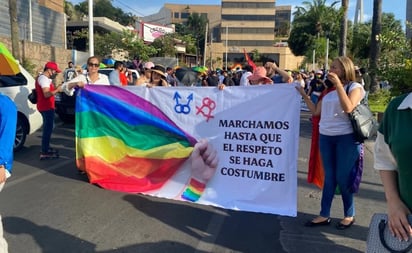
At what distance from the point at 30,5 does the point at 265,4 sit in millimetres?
103581

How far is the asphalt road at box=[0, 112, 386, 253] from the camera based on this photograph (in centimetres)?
401

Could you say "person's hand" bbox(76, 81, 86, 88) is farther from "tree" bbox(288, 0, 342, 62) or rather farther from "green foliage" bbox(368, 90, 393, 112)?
"tree" bbox(288, 0, 342, 62)

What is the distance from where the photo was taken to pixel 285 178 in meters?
4.50

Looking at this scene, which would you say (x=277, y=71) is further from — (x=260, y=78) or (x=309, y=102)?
(x=309, y=102)

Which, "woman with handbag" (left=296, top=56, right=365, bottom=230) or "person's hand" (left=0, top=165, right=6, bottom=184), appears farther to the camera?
"woman with handbag" (left=296, top=56, right=365, bottom=230)

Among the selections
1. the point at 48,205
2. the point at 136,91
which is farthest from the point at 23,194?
the point at 136,91

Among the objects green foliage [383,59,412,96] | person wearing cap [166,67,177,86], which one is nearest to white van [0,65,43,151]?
person wearing cap [166,67,177,86]

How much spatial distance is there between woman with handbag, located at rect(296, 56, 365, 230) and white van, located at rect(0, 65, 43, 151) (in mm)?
6021

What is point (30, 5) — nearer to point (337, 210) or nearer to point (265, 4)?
point (337, 210)

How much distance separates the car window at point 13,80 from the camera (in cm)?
825

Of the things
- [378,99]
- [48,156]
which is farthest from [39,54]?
[378,99]

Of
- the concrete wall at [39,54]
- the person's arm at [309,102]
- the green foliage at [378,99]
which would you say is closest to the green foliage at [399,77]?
the person's arm at [309,102]

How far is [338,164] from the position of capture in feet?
14.0

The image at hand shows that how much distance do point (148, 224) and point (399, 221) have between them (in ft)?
10.4
